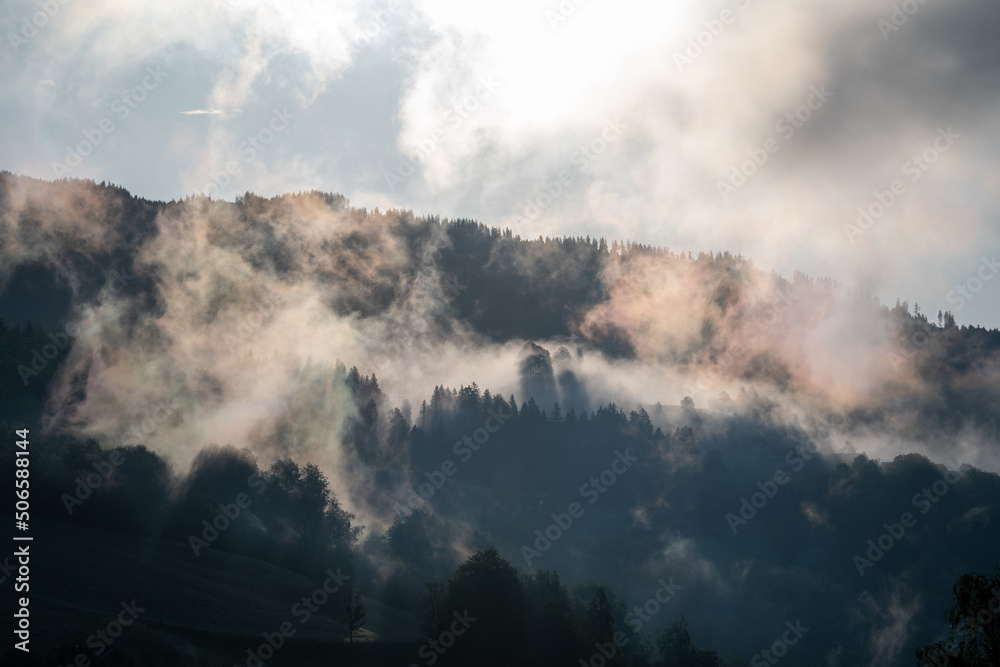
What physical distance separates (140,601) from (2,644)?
106ft

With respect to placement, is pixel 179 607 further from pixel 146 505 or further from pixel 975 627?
pixel 975 627

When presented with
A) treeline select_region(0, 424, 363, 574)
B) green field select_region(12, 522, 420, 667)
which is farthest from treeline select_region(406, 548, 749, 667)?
treeline select_region(0, 424, 363, 574)

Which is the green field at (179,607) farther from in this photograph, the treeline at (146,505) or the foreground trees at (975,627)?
the foreground trees at (975,627)

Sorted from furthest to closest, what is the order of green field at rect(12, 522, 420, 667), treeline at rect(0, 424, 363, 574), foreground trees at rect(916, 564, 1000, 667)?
treeline at rect(0, 424, 363, 574) < green field at rect(12, 522, 420, 667) < foreground trees at rect(916, 564, 1000, 667)

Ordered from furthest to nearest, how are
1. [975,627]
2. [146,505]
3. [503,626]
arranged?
1. [146,505]
2. [503,626]
3. [975,627]

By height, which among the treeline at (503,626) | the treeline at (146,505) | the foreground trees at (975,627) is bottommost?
the treeline at (503,626)

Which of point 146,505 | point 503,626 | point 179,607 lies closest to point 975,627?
point 503,626

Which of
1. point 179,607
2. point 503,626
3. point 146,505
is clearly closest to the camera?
point 179,607

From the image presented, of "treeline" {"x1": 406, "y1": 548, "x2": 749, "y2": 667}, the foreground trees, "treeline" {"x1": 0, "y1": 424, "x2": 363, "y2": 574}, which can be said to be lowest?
"treeline" {"x1": 406, "y1": 548, "x2": 749, "y2": 667}

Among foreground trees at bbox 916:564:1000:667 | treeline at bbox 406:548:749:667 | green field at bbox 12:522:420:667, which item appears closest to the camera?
foreground trees at bbox 916:564:1000:667

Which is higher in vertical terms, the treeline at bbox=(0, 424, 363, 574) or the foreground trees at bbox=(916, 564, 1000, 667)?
the treeline at bbox=(0, 424, 363, 574)

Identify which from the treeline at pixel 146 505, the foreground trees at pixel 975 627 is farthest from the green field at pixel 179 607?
the foreground trees at pixel 975 627

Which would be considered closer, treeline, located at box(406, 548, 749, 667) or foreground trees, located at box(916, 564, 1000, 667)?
foreground trees, located at box(916, 564, 1000, 667)

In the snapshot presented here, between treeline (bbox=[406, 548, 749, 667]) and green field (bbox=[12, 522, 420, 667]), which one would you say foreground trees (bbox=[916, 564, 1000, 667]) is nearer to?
green field (bbox=[12, 522, 420, 667])
